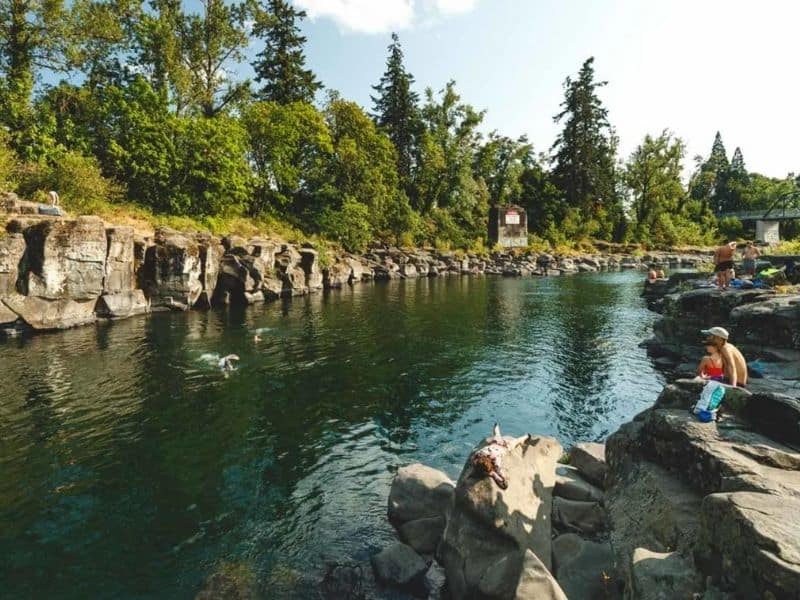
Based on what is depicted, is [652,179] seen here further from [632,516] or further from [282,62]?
[632,516]

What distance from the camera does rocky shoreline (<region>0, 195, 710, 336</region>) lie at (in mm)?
26812

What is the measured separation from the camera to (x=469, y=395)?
17.9 meters

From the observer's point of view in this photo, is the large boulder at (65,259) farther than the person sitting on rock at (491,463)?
Yes

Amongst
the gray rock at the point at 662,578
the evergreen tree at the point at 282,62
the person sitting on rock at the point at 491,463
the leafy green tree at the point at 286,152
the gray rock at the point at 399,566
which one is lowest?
the gray rock at the point at 399,566

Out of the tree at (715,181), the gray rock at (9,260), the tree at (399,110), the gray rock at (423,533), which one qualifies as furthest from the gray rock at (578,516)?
the tree at (715,181)

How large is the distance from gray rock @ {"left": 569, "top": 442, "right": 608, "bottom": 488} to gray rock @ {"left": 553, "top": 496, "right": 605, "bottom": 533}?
4.60ft

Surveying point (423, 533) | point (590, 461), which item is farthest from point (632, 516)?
point (423, 533)

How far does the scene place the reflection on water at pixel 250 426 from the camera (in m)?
9.13

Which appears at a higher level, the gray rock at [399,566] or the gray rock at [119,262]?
the gray rock at [119,262]

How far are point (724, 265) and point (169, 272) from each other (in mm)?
36562

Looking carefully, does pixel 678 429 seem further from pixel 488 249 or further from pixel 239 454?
pixel 488 249

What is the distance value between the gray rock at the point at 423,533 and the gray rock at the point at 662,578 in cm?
374

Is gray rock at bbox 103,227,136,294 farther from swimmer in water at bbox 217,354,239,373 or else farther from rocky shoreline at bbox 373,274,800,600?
rocky shoreline at bbox 373,274,800,600

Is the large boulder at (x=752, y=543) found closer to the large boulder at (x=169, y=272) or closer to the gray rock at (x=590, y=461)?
the gray rock at (x=590, y=461)
